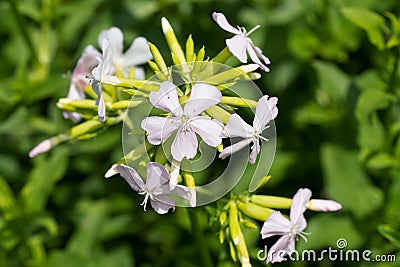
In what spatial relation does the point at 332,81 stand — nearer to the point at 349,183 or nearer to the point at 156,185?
the point at 349,183

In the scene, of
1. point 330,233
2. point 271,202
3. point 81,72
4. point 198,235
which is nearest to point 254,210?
point 271,202

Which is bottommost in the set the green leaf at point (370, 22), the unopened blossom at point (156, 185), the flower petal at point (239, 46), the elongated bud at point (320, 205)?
the elongated bud at point (320, 205)

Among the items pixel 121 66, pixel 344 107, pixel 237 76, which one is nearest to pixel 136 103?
pixel 237 76

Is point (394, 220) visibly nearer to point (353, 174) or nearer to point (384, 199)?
point (384, 199)

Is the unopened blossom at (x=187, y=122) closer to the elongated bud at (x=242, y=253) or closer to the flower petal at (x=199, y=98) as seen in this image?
the flower petal at (x=199, y=98)

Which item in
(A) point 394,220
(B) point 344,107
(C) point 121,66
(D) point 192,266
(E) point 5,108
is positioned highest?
(C) point 121,66

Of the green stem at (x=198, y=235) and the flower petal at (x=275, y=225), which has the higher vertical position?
the flower petal at (x=275, y=225)

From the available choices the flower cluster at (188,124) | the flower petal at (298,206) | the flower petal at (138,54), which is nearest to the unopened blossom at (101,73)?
the flower cluster at (188,124)

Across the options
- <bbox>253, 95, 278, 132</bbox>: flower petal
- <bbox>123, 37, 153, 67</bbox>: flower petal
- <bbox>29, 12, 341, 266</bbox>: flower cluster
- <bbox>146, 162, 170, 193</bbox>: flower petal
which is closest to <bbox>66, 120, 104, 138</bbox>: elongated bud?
<bbox>29, 12, 341, 266</bbox>: flower cluster
